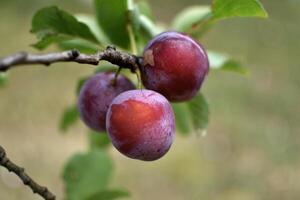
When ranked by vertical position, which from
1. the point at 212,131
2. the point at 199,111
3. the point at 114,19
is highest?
the point at 114,19

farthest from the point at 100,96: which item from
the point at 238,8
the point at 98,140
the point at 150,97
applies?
the point at 98,140

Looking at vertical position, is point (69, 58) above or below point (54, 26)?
below

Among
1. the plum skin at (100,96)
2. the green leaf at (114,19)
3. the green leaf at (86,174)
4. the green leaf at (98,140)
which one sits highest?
the green leaf at (114,19)

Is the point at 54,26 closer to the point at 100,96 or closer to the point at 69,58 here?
the point at 100,96

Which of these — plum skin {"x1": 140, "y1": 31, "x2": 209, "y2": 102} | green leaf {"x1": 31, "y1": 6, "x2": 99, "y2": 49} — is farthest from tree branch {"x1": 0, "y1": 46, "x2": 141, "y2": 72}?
green leaf {"x1": 31, "y1": 6, "x2": 99, "y2": 49}

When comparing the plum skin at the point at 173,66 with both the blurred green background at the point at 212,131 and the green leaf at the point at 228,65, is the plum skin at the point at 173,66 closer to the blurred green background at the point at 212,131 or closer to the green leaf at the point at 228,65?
the green leaf at the point at 228,65

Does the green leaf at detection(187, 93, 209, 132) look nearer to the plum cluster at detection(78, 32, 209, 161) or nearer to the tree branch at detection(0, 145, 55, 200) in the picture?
the plum cluster at detection(78, 32, 209, 161)

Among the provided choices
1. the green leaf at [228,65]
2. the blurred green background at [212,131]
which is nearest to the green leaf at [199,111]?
the green leaf at [228,65]
